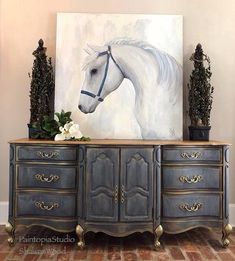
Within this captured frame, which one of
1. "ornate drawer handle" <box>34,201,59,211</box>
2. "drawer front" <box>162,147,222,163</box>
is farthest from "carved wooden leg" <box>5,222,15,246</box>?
"drawer front" <box>162,147,222,163</box>

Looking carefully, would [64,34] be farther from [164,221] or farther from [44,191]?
[164,221]

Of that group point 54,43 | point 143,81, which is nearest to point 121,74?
point 143,81

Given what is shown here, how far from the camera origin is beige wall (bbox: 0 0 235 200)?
2.88 m

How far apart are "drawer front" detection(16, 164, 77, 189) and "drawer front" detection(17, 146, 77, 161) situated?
0.22 ft

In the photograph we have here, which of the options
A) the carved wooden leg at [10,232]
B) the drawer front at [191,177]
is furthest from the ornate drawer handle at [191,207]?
the carved wooden leg at [10,232]

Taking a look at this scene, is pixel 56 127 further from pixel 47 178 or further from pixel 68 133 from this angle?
pixel 47 178

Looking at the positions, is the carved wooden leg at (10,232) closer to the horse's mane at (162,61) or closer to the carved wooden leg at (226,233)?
the horse's mane at (162,61)

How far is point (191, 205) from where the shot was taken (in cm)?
235

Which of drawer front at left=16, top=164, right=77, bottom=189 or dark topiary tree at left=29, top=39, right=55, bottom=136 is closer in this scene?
drawer front at left=16, top=164, right=77, bottom=189

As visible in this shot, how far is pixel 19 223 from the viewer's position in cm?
234

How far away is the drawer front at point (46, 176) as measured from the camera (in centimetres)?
232

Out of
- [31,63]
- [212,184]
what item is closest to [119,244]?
[212,184]

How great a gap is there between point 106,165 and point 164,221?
0.66 metres

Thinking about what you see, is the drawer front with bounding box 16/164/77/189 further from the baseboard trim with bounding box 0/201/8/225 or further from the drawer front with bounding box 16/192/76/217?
the baseboard trim with bounding box 0/201/8/225
